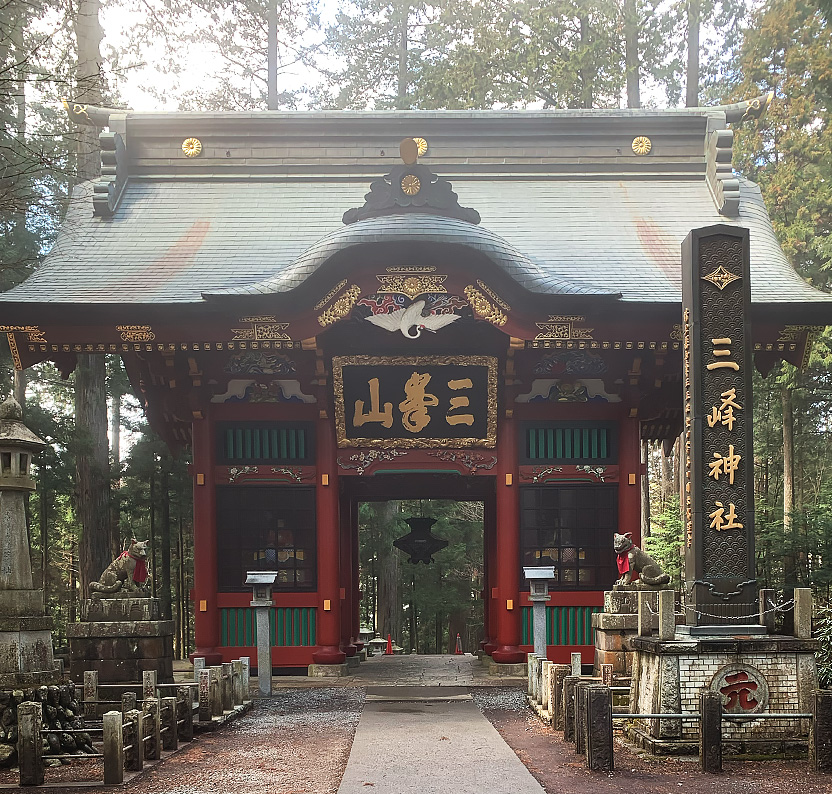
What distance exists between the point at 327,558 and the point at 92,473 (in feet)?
24.1

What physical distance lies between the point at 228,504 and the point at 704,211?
29.5 ft

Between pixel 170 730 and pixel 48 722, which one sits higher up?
pixel 48 722

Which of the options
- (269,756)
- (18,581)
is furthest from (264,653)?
(269,756)

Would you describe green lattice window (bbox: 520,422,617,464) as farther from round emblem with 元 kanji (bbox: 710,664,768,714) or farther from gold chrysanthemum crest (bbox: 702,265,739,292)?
round emblem with 元 kanji (bbox: 710,664,768,714)

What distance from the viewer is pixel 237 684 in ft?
38.2

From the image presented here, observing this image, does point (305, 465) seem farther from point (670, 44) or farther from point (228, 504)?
point (670, 44)

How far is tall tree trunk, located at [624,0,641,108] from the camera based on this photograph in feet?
95.2

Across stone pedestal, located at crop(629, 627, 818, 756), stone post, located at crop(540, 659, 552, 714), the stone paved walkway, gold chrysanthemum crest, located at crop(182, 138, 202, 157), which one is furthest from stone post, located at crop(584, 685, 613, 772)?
gold chrysanthemum crest, located at crop(182, 138, 202, 157)

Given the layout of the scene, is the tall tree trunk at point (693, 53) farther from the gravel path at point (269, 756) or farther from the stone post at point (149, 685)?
the stone post at point (149, 685)

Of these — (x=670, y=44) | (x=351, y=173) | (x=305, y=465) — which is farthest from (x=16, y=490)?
(x=670, y=44)

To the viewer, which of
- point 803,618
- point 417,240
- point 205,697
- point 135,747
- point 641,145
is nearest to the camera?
point 135,747

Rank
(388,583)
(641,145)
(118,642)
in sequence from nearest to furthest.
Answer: (118,642), (641,145), (388,583)

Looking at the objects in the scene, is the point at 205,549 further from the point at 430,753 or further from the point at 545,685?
the point at 430,753

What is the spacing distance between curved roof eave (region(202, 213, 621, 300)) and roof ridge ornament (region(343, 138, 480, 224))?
1.08ft
